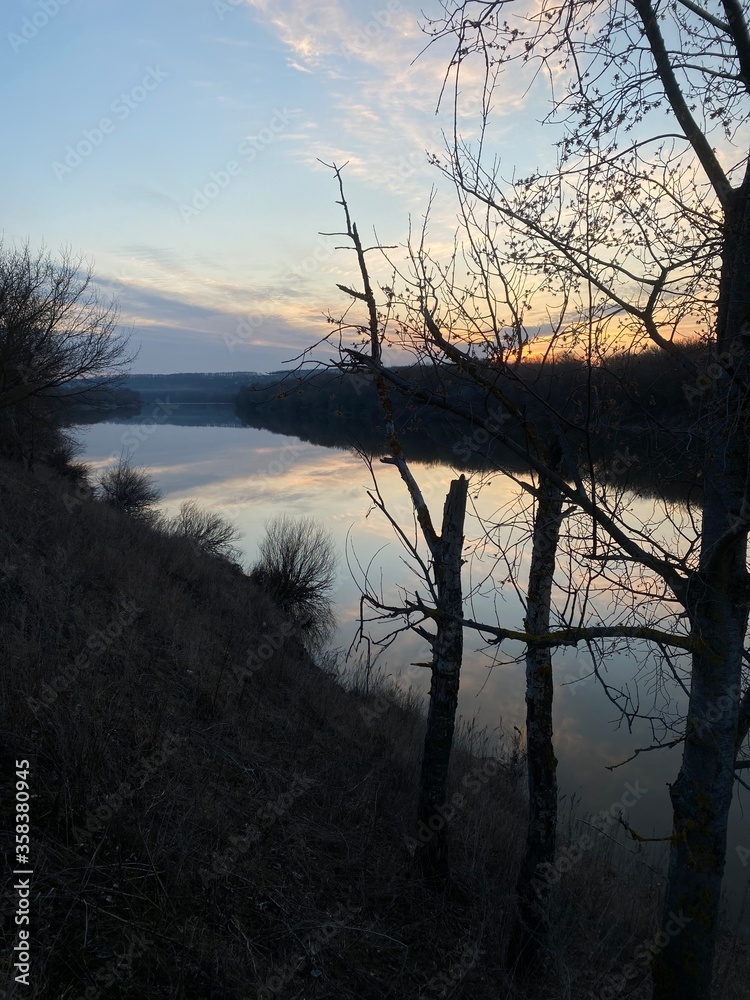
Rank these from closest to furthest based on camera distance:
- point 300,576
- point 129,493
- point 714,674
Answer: point 714,674 < point 300,576 < point 129,493

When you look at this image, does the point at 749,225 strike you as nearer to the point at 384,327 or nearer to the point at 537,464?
the point at 537,464

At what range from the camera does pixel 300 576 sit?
16438 mm

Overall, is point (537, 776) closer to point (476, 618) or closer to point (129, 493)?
point (476, 618)

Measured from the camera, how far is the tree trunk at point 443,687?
4.73m

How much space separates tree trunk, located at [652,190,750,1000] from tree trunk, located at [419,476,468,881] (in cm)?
186

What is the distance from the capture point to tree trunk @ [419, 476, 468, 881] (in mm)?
4734

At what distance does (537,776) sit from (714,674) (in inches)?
73.3

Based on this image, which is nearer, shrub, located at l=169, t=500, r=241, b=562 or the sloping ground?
the sloping ground

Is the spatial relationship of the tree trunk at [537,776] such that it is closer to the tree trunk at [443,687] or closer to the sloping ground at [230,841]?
the sloping ground at [230,841]

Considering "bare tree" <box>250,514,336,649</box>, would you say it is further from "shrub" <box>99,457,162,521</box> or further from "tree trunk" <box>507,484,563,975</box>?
"tree trunk" <box>507,484,563,975</box>

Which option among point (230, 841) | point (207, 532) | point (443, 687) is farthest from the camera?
point (207, 532)

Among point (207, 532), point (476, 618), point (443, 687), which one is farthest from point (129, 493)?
point (443, 687)

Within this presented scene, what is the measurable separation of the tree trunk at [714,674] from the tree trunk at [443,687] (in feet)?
6.09

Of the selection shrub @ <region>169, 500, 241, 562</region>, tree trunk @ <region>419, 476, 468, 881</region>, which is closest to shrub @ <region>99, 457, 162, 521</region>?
shrub @ <region>169, 500, 241, 562</region>
